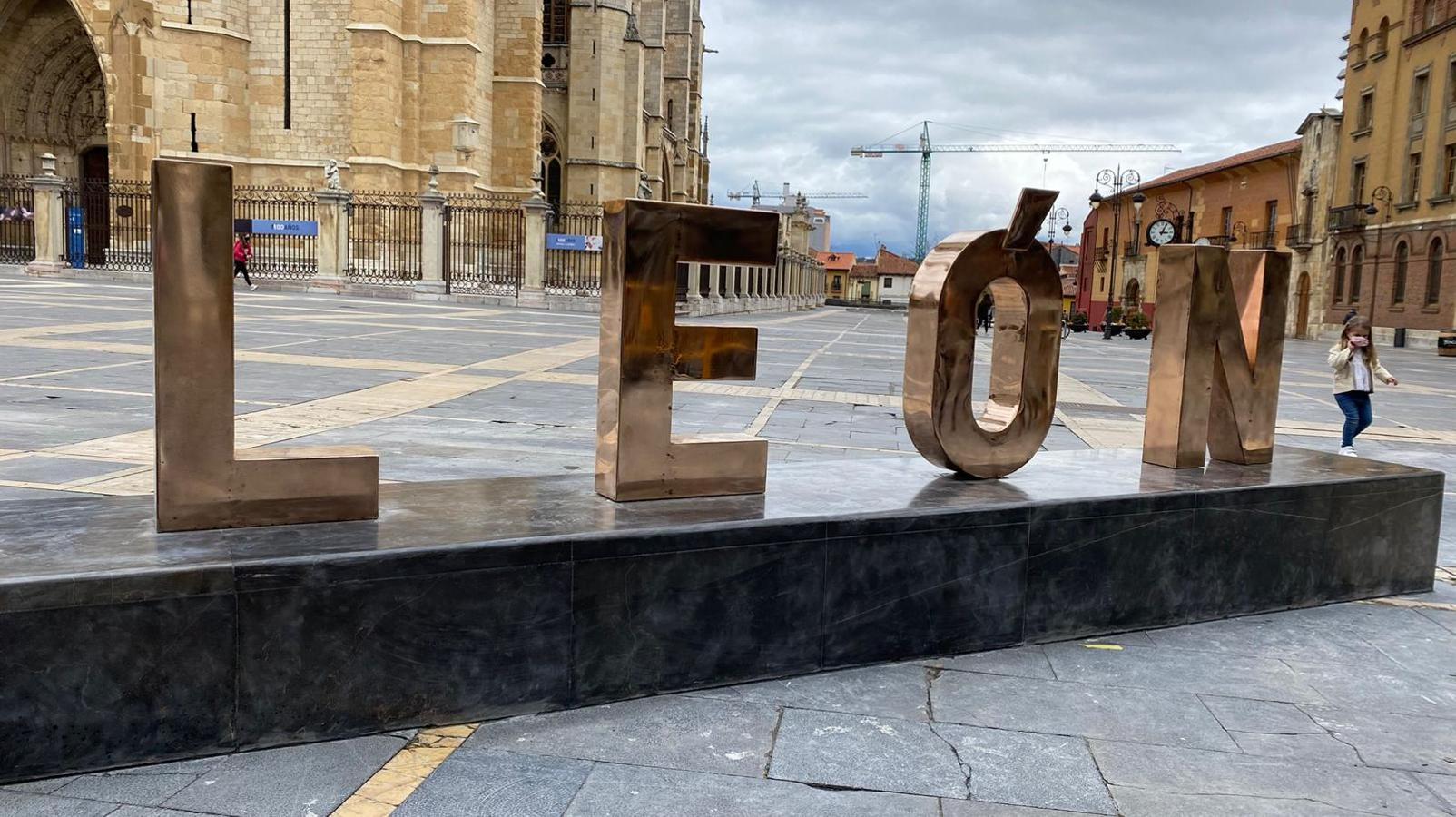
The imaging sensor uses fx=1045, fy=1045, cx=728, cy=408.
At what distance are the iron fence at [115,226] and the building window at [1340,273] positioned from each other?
39.7 meters

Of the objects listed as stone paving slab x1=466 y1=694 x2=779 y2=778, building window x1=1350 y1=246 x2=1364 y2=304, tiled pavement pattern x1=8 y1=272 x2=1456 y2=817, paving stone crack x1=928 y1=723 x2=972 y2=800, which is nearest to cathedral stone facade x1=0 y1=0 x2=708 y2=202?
building window x1=1350 y1=246 x2=1364 y2=304

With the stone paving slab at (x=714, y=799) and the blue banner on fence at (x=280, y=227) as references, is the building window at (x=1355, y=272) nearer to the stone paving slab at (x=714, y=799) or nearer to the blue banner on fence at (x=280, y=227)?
the blue banner on fence at (x=280, y=227)

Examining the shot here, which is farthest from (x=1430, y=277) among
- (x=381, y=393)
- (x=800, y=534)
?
(x=800, y=534)

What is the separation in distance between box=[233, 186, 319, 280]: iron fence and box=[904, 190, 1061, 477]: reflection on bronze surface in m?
28.1

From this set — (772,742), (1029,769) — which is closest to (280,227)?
(772,742)

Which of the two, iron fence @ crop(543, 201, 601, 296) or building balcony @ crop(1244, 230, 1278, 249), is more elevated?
building balcony @ crop(1244, 230, 1278, 249)

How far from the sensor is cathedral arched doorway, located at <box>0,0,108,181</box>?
32.9 m

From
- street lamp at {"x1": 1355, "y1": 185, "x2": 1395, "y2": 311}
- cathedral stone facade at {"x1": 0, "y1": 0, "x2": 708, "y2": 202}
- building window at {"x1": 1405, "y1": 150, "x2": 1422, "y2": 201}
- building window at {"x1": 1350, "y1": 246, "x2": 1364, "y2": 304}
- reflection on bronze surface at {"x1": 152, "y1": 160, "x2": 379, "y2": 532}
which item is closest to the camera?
reflection on bronze surface at {"x1": 152, "y1": 160, "x2": 379, "y2": 532}

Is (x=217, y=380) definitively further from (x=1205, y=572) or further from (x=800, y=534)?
(x=1205, y=572)

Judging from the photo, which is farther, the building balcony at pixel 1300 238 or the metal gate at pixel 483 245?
the building balcony at pixel 1300 238

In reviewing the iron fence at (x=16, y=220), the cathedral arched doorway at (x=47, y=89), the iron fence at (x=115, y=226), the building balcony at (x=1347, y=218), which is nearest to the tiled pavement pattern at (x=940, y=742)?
the iron fence at (x=115, y=226)

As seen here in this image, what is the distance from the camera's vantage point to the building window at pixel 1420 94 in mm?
34281

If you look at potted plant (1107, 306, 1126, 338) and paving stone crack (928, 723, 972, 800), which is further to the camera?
potted plant (1107, 306, 1126, 338)

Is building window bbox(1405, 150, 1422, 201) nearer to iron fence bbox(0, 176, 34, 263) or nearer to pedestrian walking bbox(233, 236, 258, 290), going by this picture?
pedestrian walking bbox(233, 236, 258, 290)
